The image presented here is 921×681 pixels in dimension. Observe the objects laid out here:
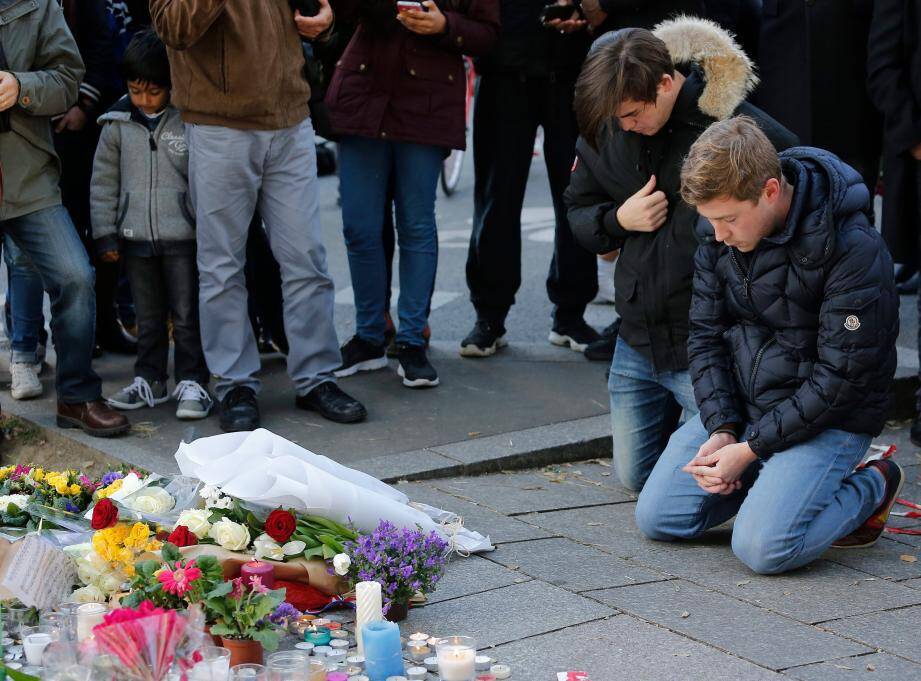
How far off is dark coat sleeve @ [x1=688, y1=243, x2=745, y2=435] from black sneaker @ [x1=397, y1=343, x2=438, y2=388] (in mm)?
1874

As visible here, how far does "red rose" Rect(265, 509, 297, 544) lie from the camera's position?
3.67 m

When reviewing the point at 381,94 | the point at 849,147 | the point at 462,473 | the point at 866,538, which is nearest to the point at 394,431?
the point at 462,473

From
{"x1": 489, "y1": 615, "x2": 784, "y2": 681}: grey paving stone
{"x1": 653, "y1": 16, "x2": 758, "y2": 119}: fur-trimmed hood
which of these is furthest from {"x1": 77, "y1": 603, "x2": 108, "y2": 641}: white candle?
{"x1": 653, "y1": 16, "x2": 758, "y2": 119}: fur-trimmed hood

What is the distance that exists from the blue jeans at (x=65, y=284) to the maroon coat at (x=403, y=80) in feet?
4.06

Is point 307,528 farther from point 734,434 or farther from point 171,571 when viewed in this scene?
point 734,434

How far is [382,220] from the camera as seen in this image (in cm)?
605

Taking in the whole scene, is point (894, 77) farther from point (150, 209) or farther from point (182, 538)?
point (182, 538)

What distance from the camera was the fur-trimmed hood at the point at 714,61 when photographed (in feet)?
14.8

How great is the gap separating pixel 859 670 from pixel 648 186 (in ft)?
6.31

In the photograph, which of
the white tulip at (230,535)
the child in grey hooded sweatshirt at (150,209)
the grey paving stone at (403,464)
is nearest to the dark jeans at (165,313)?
the child in grey hooded sweatshirt at (150,209)

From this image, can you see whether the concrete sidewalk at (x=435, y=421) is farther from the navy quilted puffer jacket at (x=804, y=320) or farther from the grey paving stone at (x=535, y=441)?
the navy quilted puffer jacket at (x=804, y=320)

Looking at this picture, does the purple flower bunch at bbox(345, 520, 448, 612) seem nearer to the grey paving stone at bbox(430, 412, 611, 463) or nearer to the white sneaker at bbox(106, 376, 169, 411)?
the grey paving stone at bbox(430, 412, 611, 463)

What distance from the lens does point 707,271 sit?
4.29m

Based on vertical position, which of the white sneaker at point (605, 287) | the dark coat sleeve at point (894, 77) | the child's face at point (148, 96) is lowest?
the white sneaker at point (605, 287)
